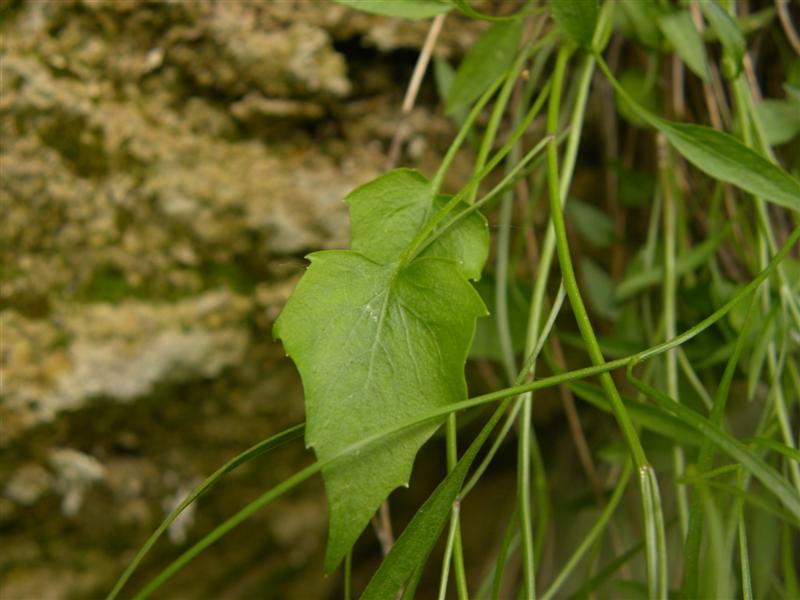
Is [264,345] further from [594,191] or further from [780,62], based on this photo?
[780,62]

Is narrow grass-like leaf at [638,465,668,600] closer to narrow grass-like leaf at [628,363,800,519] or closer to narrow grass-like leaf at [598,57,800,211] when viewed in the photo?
narrow grass-like leaf at [628,363,800,519]

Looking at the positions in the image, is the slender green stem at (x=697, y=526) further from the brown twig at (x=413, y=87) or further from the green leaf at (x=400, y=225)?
the brown twig at (x=413, y=87)

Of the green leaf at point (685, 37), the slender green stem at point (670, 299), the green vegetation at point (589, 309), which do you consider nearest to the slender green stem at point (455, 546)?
the green vegetation at point (589, 309)

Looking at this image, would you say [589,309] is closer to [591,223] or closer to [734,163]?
[591,223]

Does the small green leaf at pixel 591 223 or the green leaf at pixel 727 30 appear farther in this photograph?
the small green leaf at pixel 591 223

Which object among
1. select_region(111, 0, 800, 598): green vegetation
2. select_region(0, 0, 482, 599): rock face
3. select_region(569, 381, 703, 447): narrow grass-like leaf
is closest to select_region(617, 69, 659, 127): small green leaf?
select_region(111, 0, 800, 598): green vegetation

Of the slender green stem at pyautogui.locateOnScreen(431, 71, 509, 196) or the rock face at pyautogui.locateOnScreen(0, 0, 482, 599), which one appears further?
the rock face at pyautogui.locateOnScreen(0, 0, 482, 599)
